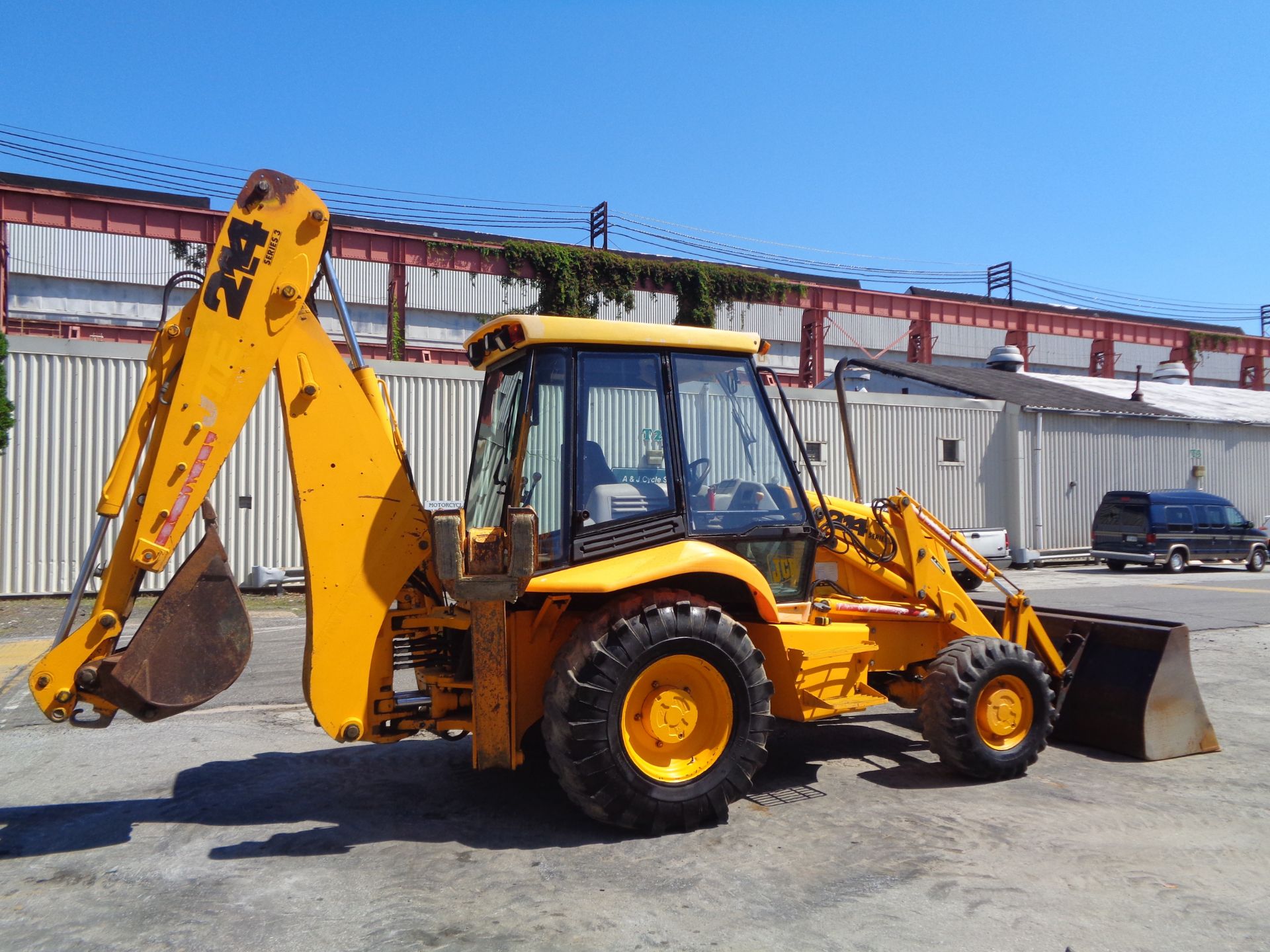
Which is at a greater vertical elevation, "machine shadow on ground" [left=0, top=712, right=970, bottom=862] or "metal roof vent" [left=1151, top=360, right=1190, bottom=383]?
Answer: "metal roof vent" [left=1151, top=360, right=1190, bottom=383]

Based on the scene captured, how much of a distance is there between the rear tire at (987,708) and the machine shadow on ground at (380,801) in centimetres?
26

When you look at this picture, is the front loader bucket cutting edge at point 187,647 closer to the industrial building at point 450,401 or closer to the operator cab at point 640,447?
the operator cab at point 640,447

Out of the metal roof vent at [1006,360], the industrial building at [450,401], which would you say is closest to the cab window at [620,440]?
the industrial building at [450,401]

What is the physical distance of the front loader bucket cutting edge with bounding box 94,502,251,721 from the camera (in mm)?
4410

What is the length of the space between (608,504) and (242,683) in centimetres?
553

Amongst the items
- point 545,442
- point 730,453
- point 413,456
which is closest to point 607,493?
point 545,442

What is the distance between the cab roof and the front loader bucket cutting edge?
1.75 metres

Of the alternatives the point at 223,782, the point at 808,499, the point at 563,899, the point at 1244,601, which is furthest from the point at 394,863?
the point at 1244,601

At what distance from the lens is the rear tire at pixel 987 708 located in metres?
5.65

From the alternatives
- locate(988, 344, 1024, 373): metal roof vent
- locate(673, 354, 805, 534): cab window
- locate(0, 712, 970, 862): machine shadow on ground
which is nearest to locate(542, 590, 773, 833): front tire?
locate(0, 712, 970, 862): machine shadow on ground

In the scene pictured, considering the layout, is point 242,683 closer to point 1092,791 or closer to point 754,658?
point 754,658

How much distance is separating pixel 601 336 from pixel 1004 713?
11.1 feet

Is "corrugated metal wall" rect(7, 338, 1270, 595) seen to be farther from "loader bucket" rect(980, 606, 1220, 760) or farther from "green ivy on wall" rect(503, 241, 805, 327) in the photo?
"green ivy on wall" rect(503, 241, 805, 327)

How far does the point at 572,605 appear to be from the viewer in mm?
5102
